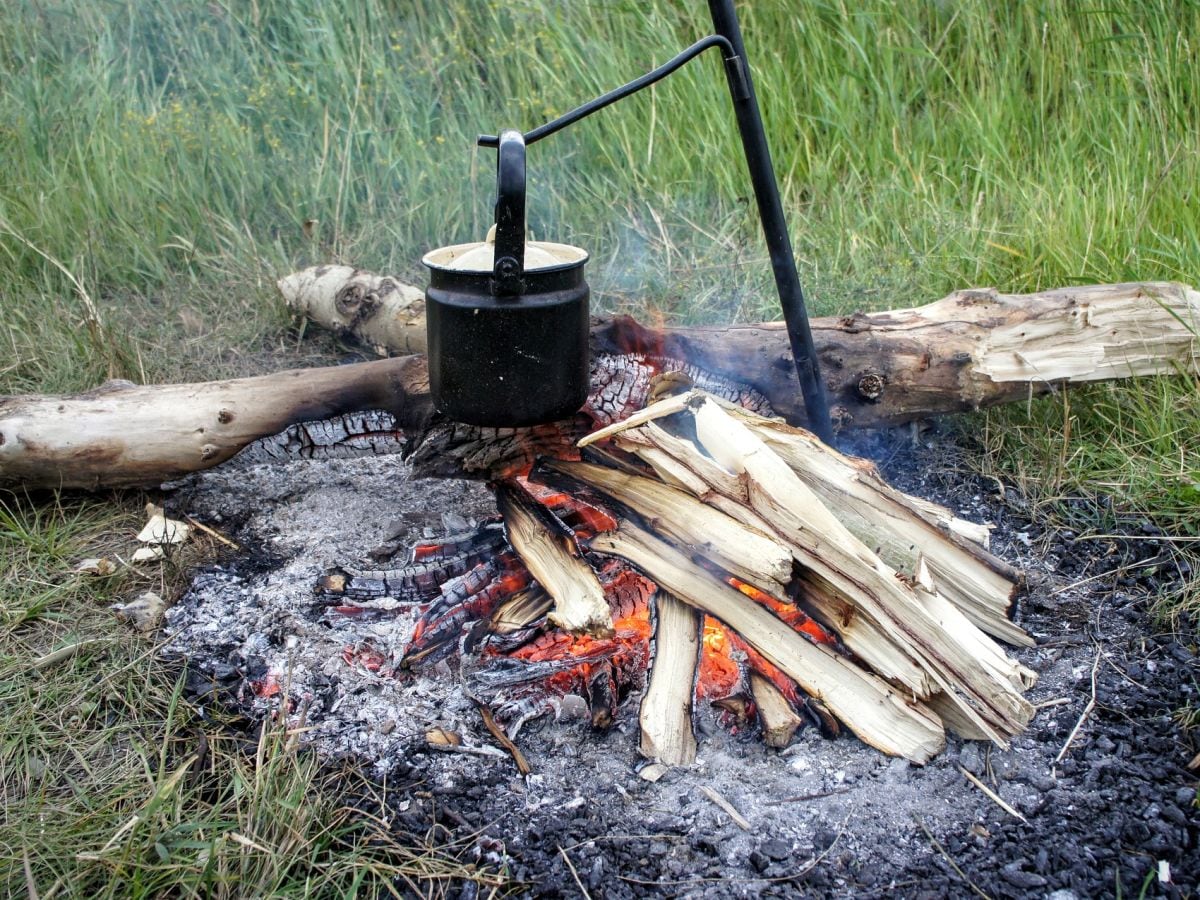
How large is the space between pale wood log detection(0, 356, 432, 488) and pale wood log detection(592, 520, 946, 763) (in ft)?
3.05

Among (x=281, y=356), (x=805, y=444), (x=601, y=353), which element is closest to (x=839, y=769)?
(x=805, y=444)

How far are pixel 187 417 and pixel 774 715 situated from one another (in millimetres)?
1890

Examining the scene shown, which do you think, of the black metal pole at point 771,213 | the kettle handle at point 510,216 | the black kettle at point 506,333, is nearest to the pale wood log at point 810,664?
the black kettle at point 506,333

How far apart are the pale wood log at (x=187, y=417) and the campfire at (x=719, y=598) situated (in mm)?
545

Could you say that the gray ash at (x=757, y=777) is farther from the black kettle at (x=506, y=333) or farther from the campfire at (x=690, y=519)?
Answer: the black kettle at (x=506, y=333)

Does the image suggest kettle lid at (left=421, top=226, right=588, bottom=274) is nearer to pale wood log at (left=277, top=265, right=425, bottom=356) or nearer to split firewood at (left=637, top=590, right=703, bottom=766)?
split firewood at (left=637, top=590, right=703, bottom=766)

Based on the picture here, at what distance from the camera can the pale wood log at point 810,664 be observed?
2.06m

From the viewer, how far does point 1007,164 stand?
4.11m

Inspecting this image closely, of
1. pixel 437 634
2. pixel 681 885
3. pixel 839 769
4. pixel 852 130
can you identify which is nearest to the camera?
pixel 681 885

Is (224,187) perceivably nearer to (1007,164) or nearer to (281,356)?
(281,356)

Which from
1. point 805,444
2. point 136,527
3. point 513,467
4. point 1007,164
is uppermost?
point 1007,164

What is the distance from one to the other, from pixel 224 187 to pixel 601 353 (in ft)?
9.23

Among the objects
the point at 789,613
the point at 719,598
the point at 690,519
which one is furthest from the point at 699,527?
the point at 789,613

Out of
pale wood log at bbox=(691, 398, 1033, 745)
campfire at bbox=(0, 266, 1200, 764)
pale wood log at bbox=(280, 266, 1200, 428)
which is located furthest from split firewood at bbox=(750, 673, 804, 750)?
pale wood log at bbox=(280, 266, 1200, 428)
